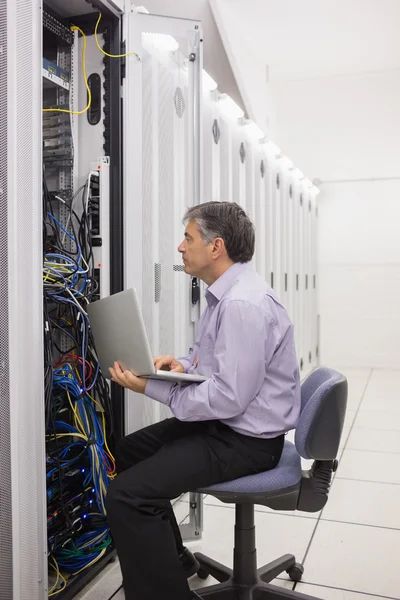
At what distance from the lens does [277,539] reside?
8.27 ft

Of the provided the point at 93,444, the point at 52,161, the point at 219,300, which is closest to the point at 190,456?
the point at 219,300

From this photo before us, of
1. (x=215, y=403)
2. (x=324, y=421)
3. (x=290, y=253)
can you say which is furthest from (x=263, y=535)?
(x=290, y=253)

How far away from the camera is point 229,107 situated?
3764mm

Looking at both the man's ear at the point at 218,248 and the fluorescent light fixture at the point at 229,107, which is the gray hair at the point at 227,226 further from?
the fluorescent light fixture at the point at 229,107

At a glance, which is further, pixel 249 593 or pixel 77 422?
pixel 77 422

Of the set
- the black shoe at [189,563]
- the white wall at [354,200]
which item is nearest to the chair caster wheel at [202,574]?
the black shoe at [189,563]

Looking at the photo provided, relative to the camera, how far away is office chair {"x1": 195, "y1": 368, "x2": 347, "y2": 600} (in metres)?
1.67

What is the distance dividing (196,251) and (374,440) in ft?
9.23

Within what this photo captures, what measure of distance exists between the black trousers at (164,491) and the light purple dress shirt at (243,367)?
0.23 feet

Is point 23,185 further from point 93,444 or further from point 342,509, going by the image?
point 342,509

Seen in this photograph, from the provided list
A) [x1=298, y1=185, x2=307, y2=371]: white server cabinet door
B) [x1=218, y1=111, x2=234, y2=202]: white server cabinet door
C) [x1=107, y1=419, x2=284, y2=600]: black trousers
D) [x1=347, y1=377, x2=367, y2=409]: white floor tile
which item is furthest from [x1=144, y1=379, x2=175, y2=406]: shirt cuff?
[x1=298, y1=185, x2=307, y2=371]: white server cabinet door

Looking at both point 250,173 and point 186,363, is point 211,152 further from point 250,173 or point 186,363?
point 186,363

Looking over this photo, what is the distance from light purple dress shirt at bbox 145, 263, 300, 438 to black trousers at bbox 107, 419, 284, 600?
7 centimetres

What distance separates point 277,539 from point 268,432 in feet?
3.48
